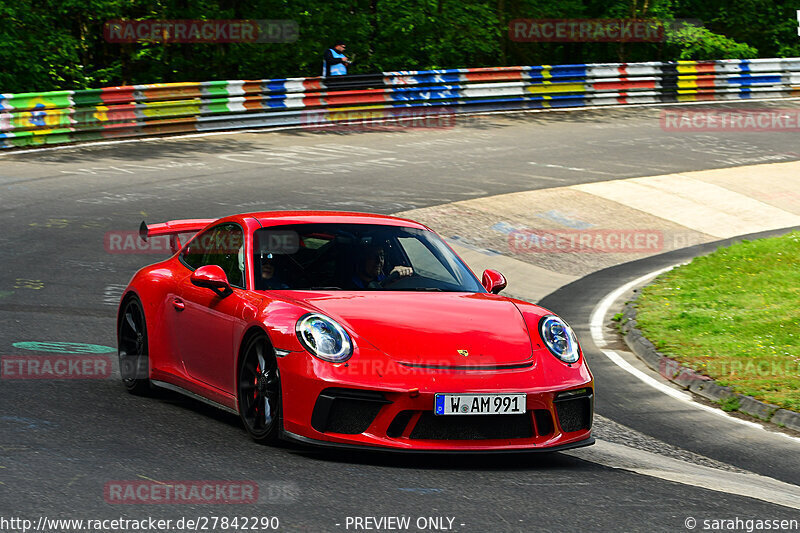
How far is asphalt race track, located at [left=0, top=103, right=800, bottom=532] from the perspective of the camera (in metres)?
5.44

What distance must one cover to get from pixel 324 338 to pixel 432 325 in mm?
664

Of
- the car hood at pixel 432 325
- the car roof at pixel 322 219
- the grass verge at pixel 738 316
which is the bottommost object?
the grass verge at pixel 738 316

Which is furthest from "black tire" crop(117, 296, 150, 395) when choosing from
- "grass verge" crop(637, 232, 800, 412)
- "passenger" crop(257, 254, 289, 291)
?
"grass verge" crop(637, 232, 800, 412)

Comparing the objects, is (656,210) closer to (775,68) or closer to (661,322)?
(661,322)

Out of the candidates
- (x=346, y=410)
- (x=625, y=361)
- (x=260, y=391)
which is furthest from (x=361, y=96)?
(x=346, y=410)

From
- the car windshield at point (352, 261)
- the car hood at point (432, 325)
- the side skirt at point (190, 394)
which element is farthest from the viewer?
the car windshield at point (352, 261)

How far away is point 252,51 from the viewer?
31.0 m

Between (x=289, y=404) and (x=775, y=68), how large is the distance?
2865 centimetres

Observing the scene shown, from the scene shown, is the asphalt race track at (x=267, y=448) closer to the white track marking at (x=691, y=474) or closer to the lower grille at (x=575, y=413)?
the white track marking at (x=691, y=474)

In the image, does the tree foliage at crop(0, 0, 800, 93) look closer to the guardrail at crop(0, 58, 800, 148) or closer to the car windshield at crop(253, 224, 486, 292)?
the guardrail at crop(0, 58, 800, 148)

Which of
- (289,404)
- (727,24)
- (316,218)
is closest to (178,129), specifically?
(316,218)

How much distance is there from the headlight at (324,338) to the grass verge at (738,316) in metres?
4.26

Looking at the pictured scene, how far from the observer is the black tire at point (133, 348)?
8148mm

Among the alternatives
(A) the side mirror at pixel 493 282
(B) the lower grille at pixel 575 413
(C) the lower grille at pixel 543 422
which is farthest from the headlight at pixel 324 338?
(A) the side mirror at pixel 493 282
